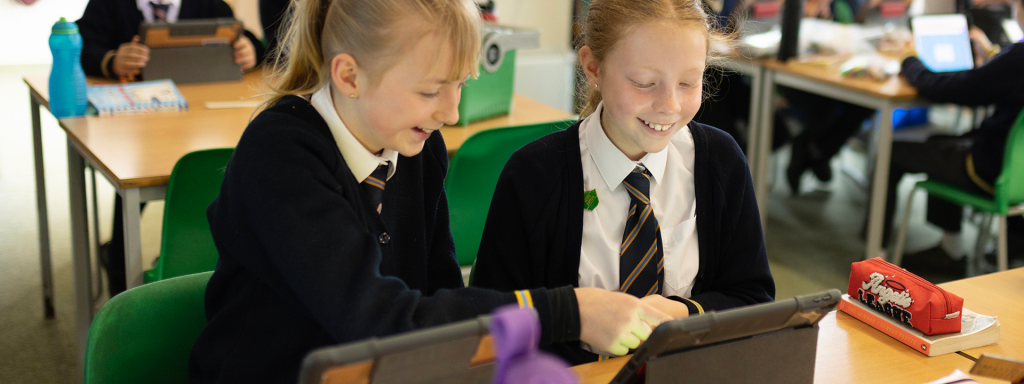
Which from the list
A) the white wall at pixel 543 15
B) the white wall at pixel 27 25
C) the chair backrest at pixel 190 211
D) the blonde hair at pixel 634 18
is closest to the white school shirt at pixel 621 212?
the blonde hair at pixel 634 18

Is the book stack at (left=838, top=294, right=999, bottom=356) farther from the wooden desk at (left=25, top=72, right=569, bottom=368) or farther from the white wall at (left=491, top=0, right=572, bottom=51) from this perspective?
the white wall at (left=491, top=0, right=572, bottom=51)

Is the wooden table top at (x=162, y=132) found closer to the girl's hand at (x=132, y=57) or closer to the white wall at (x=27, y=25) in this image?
the girl's hand at (x=132, y=57)

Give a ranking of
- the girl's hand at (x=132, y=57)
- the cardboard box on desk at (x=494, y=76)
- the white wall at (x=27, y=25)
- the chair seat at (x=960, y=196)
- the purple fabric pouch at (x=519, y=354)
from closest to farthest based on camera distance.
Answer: the purple fabric pouch at (x=519, y=354), the cardboard box on desk at (x=494, y=76), the girl's hand at (x=132, y=57), the chair seat at (x=960, y=196), the white wall at (x=27, y=25)

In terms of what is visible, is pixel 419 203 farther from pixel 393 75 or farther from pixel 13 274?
pixel 13 274

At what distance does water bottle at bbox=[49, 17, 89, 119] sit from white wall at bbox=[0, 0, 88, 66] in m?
5.16

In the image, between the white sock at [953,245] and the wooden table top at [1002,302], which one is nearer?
the wooden table top at [1002,302]

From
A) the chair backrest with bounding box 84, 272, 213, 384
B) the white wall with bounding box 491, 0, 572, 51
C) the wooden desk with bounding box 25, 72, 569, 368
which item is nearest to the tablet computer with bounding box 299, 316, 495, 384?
the chair backrest with bounding box 84, 272, 213, 384

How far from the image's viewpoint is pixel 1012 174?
2.47 metres

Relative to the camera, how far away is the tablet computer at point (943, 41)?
307 centimetres

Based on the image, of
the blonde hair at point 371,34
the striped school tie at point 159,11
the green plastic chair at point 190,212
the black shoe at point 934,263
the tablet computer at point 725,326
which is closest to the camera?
the tablet computer at point 725,326

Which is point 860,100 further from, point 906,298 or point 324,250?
point 324,250

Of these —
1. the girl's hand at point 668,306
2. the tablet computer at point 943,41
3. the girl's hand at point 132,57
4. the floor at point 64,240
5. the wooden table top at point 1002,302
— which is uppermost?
the tablet computer at point 943,41

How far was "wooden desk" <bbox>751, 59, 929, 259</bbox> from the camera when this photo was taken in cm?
280

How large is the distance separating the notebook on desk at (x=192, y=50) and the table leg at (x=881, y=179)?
2.24m
